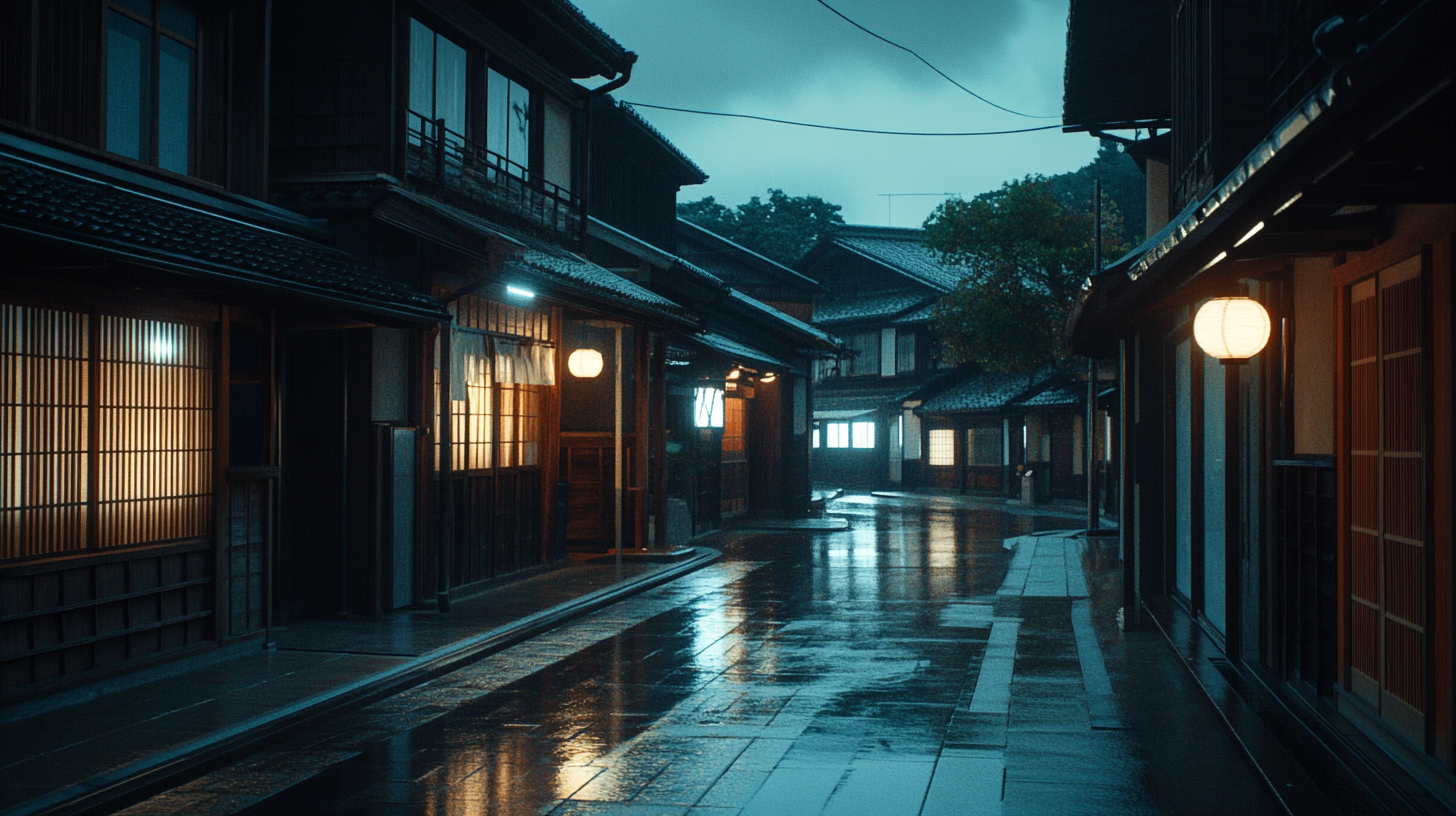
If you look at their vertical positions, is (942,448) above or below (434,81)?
below

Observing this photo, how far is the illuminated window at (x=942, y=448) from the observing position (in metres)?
47.4

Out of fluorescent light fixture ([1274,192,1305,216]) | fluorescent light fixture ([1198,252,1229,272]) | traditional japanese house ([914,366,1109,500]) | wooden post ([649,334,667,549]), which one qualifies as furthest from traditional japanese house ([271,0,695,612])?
traditional japanese house ([914,366,1109,500])

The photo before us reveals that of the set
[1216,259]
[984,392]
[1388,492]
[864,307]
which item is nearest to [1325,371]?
[1216,259]

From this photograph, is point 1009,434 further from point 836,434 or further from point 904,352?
point 836,434

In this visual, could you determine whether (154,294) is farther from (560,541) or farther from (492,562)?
Result: (560,541)

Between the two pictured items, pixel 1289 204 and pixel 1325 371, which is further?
pixel 1325 371

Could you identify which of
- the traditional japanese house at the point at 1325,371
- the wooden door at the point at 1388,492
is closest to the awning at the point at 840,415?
the traditional japanese house at the point at 1325,371

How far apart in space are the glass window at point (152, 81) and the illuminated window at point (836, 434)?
42095 mm

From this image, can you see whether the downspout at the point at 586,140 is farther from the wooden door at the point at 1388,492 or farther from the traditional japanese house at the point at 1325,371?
the wooden door at the point at 1388,492

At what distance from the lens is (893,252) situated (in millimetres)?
54781

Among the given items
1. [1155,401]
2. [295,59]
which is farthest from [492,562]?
[1155,401]

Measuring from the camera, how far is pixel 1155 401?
14758 mm

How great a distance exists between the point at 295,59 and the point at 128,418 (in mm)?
6257

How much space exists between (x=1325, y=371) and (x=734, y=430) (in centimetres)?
2247
